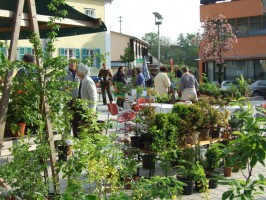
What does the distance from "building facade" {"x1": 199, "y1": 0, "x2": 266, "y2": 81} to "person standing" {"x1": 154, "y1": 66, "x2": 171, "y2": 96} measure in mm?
24896

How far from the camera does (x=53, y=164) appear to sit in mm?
3924

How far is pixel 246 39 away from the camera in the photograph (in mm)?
37750

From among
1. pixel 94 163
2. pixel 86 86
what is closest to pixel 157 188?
pixel 94 163

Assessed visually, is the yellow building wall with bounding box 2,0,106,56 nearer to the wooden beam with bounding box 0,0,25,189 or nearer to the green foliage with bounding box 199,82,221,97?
the green foliage with bounding box 199,82,221,97

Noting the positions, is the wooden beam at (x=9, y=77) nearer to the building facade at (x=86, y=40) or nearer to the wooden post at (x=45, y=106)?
the wooden post at (x=45, y=106)

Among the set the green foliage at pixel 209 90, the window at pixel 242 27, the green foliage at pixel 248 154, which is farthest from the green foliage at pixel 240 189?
the window at pixel 242 27

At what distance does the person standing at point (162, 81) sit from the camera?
40.1ft

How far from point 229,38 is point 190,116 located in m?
21.9

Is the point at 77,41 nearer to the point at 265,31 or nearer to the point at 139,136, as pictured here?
the point at 265,31

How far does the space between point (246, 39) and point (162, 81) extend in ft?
90.2

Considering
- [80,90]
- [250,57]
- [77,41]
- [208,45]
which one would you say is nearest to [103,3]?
[77,41]

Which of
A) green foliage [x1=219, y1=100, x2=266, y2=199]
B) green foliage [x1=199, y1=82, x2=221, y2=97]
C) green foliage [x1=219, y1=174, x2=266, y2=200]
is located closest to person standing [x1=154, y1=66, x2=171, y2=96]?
green foliage [x1=199, y1=82, x2=221, y2=97]

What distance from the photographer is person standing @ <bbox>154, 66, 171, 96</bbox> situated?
1222cm

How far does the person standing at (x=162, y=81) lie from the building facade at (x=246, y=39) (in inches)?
980
